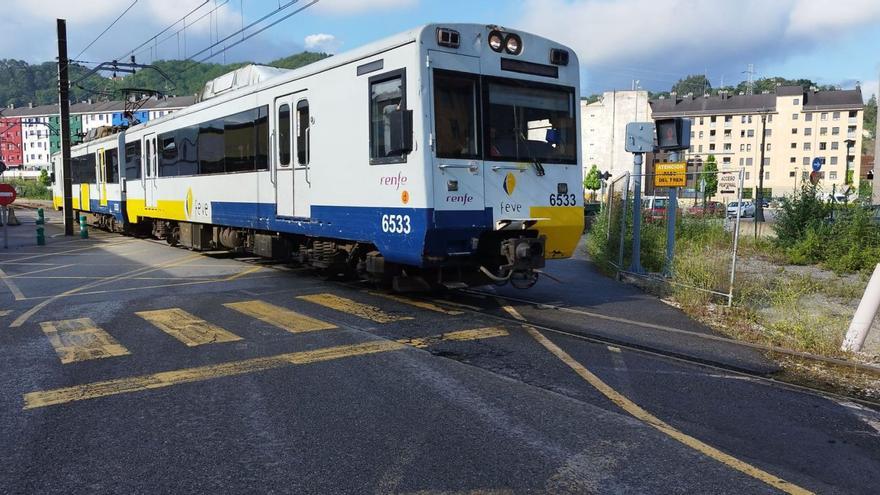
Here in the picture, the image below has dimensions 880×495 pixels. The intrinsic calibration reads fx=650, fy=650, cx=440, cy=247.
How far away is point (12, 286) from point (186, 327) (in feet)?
18.2

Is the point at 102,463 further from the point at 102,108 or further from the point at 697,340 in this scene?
the point at 102,108

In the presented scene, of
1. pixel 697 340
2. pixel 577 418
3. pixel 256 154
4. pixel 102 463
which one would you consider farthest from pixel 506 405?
pixel 256 154

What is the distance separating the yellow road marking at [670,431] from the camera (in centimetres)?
372

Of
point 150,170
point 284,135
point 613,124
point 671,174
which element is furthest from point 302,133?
point 613,124

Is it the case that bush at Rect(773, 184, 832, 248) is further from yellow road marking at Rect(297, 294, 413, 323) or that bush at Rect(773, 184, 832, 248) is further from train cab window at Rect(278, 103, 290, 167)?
train cab window at Rect(278, 103, 290, 167)

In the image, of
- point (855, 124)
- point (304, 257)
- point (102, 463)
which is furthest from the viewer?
point (855, 124)

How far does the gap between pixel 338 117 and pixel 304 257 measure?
2970 millimetres

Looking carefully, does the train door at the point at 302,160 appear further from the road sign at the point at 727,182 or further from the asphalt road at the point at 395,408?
the road sign at the point at 727,182

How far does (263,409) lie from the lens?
4836 millimetres

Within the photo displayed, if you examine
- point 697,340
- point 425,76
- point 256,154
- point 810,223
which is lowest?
point 697,340

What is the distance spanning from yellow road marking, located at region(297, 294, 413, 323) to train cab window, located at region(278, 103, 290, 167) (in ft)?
7.93

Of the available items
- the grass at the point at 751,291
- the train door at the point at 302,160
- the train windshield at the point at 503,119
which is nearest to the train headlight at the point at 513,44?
the train windshield at the point at 503,119

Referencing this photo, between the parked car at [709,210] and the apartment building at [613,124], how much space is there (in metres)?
92.2

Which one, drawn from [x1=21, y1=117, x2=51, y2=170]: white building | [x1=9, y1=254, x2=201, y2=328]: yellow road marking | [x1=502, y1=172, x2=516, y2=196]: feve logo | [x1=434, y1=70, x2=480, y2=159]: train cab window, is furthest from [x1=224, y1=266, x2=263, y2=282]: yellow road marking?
[x1=21, y1=117, x2=51, y2=170]: white building
